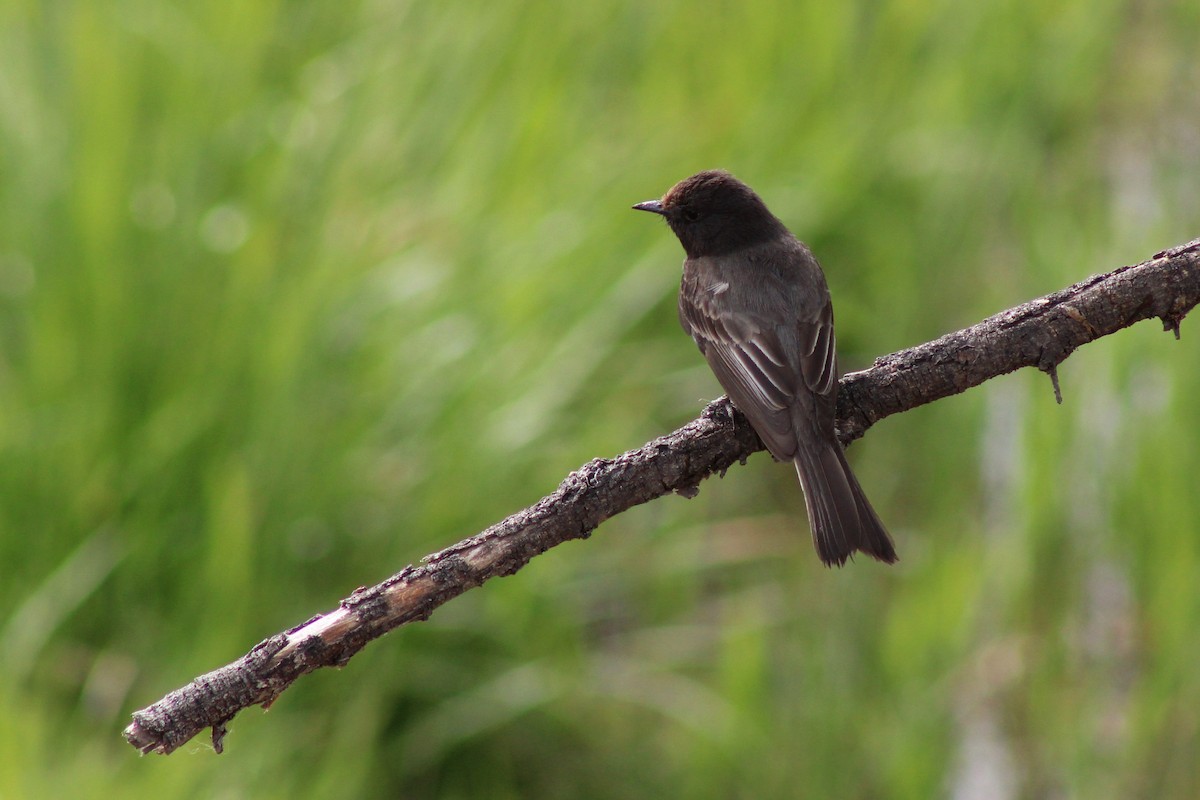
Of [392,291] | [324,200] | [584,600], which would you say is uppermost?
[324,200]

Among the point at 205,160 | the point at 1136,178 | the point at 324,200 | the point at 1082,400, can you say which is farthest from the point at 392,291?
the point at 1136,178

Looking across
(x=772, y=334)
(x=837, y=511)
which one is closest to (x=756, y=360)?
(x=772, y=334)

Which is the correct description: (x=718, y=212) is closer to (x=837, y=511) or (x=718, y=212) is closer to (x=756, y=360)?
(x=756, y=360)

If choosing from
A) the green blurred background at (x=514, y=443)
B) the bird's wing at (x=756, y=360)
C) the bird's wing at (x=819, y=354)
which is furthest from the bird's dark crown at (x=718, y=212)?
the green blurred background at (x=514, y=443)

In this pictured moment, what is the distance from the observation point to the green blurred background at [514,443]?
157 inches

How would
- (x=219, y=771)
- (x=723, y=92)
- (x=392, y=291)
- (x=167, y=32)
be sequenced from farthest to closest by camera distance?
(x=723, y=92) → (x=167, y=32) → (x=392, y=291) → (x=219, y=771)

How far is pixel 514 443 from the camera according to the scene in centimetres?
455

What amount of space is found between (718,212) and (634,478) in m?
2.10

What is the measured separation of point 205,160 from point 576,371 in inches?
58.0

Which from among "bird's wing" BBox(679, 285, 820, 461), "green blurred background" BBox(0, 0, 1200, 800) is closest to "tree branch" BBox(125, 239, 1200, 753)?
"bird's wing" BBox(679, 285, 820, 461)

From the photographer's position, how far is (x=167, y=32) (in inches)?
Result: 209

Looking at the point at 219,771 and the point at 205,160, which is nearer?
the point at 219,771

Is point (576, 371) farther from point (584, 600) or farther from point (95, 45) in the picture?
point (95, 45)

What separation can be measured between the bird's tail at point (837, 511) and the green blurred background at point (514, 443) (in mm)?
1104
